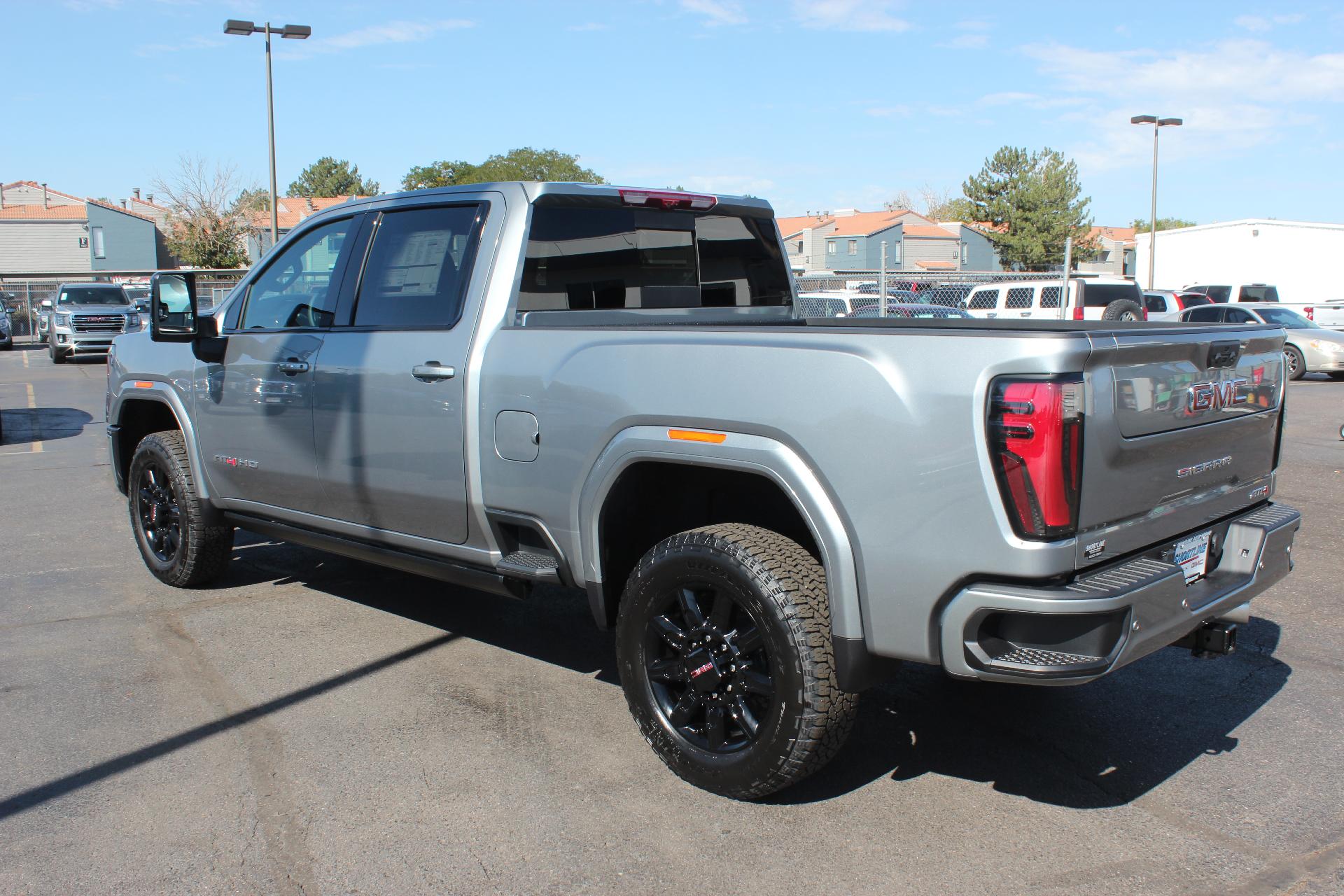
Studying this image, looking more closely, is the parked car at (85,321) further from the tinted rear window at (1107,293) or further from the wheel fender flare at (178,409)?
the wheel fender flare at (178,409)

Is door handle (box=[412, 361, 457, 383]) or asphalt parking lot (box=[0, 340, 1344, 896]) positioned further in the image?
door handle (box=[412, 361, 457, 383])

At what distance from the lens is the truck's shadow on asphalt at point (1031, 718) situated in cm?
368

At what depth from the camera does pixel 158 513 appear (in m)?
6.01

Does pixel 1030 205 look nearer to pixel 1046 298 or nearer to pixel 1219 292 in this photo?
pixel 1219 292

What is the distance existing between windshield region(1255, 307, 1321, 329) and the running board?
20335 mm

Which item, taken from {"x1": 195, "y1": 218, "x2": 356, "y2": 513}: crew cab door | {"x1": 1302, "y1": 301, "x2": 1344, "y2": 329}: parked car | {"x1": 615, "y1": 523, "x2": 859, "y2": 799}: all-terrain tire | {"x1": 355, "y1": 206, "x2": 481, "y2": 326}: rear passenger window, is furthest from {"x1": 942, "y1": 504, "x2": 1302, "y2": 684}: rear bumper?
{"x1": 1302, "y1": 301, "x2": 1344, "y2": 329}: parked car

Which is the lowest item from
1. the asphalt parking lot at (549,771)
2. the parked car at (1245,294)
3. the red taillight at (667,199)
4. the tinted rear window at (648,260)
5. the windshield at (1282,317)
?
the asphalt parking lot at (549,771)

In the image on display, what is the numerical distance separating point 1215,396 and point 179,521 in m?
4.96

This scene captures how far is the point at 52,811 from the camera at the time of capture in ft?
11.2

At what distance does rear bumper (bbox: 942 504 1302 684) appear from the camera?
279cm

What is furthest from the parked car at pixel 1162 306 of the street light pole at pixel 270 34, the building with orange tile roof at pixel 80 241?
the building with orange tile roof at pixel 80 241

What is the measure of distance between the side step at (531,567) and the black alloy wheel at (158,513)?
2.55 m

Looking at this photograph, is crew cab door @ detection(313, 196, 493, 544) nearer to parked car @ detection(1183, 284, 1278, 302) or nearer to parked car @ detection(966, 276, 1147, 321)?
parked car @ detection(966, 276, 1147, 321)

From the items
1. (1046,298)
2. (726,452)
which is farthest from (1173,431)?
(1046,298)
